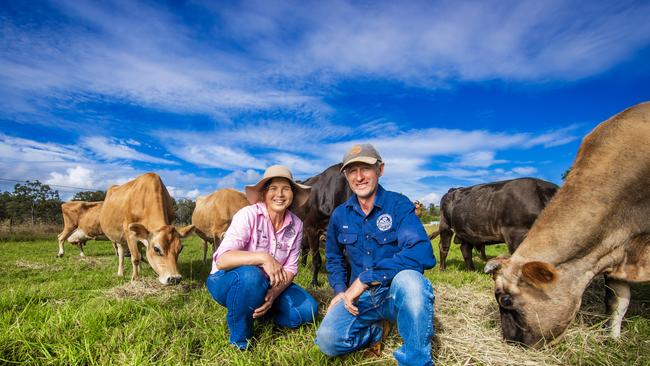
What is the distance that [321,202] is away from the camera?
27.4ft

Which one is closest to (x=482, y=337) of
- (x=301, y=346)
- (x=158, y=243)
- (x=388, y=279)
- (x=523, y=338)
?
(x=523, y=338)

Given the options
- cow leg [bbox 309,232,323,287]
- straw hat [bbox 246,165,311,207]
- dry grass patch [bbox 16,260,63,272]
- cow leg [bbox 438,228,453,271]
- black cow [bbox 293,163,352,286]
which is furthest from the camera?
cow leg [bbox 438,228,453,271]

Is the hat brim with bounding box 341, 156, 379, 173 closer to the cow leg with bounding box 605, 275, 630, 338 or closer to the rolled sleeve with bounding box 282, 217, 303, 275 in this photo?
the rolled sleeve with bounding box 282, 217, 303, 275

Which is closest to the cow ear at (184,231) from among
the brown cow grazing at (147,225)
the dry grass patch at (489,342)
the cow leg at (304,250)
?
the brown cow grazing at (147,225)

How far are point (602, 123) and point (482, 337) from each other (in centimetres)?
295

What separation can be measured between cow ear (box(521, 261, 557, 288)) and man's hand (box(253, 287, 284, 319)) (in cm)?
245

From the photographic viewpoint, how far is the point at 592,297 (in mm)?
5363

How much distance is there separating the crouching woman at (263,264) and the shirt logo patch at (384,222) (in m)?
1.06

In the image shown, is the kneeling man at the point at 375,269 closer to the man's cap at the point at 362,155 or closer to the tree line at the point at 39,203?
the man's cap at the point at 362,155

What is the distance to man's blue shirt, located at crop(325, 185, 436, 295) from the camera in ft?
10.3

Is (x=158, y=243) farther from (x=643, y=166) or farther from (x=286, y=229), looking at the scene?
(x=643, y=166)

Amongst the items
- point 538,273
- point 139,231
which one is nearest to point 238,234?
point 538,273

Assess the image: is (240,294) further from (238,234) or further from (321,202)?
(321,202)

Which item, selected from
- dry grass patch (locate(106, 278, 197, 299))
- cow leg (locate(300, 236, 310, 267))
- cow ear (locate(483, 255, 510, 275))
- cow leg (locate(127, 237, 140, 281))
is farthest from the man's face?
cow leg (locate(300, 236, 310, 267))
